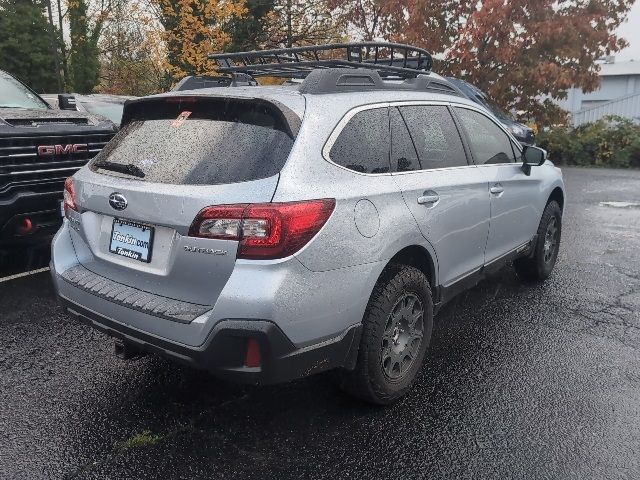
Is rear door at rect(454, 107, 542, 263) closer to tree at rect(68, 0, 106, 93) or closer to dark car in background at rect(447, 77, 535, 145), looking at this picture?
dark car in background at rect(447, 77, 535, 145)

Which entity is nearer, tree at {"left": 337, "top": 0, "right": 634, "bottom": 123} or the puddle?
the puddle

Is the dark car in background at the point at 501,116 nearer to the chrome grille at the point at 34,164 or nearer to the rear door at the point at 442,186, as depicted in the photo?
the rear door at the point at 442,186

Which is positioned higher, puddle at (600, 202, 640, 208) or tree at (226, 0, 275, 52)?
tree at (226, 0, 275, 52)

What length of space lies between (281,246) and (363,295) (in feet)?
1.78

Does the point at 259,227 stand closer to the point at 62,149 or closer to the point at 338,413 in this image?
the point at 338,413

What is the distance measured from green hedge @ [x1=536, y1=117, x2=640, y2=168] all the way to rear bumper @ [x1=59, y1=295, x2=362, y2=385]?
54.4 feet

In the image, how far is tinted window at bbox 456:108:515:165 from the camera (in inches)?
155

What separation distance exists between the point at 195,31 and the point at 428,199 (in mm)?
10365

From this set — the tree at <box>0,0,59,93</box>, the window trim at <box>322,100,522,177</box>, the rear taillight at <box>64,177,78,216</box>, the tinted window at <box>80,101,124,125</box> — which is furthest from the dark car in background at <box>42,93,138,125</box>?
the tree at <box>0,0,59,93</box>

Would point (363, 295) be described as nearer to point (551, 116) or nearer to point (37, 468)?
point (37, 468)

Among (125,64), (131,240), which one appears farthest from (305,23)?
(131,240)

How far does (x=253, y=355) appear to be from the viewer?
2.41 metres

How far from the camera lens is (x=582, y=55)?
550 inches

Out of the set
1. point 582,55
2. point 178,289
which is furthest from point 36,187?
point 582,55
